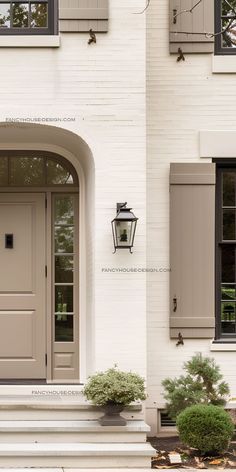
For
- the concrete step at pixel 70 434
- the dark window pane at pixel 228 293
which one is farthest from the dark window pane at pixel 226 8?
the concrete step at pixel 70 434

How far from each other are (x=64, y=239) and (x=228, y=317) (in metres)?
2.24

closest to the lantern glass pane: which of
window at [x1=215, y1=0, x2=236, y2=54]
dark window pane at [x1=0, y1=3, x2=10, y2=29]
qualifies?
window at [x1=215, y1=0, x2=236, y2=54]

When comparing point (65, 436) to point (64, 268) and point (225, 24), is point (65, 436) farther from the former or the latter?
point (225, 24)

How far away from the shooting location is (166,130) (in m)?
10.4

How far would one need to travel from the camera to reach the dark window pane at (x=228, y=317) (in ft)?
34.4

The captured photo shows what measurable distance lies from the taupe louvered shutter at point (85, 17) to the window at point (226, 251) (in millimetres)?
2282

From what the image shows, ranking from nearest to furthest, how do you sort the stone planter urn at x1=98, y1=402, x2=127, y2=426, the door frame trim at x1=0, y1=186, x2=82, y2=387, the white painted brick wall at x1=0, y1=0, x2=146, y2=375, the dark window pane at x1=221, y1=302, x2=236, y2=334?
the stone planter urn at x1=98, y1=402, x2=127, y2=426, the white painted brick wall at x1=0, y1=0, x2=146, y2=375, the dark window pane at x1=221, y1=302, x2=236, y2=334, the door frame trim at x1=0, y1=186, x2=82, y2=387

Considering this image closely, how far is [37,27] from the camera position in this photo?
1003 cm

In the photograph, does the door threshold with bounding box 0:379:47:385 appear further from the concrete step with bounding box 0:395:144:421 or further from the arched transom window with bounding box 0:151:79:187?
the arched transom window with bounding box 0:151:79:187

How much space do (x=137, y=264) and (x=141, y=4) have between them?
296cm

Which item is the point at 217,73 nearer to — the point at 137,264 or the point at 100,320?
the point at 137,264

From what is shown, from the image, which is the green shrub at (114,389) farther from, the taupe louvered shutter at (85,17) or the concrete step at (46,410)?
the taupe louvered shutter at (85,17)

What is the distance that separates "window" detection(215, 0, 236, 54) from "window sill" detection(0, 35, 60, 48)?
2112 mm

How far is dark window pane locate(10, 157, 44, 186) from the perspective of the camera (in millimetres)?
10680
